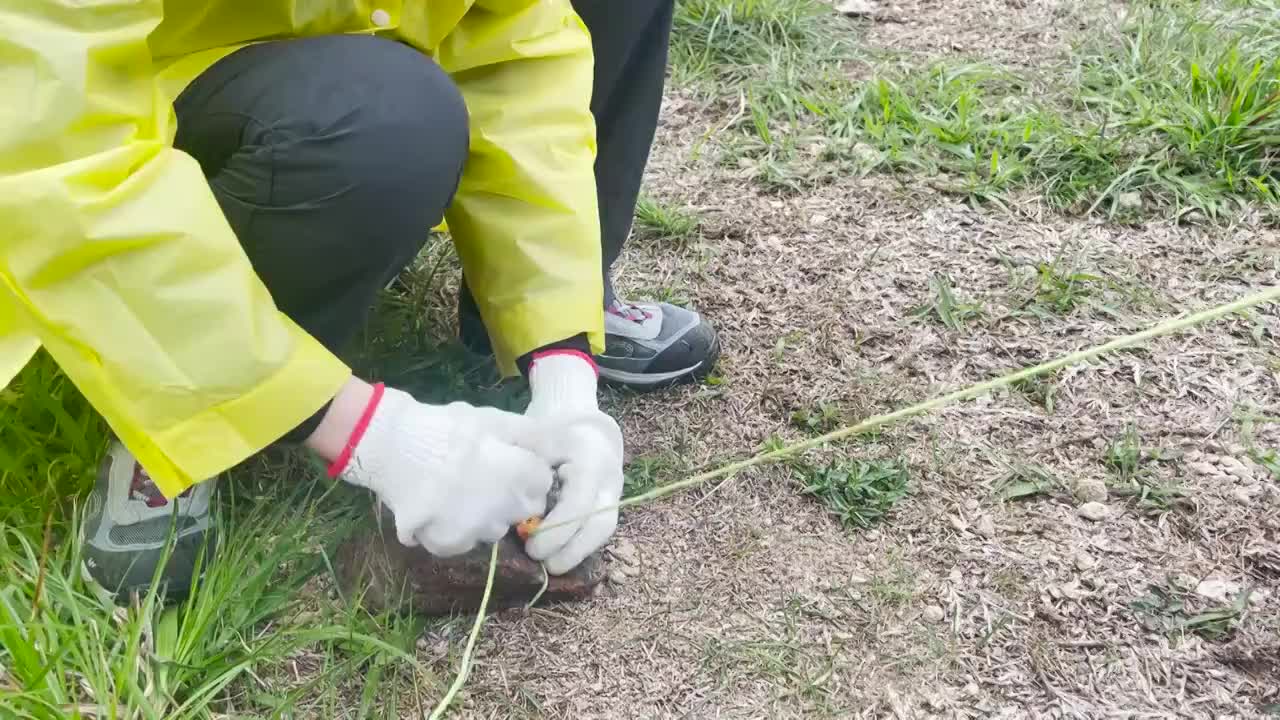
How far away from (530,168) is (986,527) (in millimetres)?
770

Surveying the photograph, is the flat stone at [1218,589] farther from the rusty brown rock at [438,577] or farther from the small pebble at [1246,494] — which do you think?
the rusty brown rock at [438,577]

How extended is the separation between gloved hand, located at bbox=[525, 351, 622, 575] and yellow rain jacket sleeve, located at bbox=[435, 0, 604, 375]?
0.18 ft

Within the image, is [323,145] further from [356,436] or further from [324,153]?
[356,436]

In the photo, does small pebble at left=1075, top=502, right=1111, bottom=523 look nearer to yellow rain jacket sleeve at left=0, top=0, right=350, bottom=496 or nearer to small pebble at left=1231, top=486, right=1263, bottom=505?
small pebble at left=1231, top=486, right=1263, bottom=505

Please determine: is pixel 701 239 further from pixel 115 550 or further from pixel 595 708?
pixel 115 550

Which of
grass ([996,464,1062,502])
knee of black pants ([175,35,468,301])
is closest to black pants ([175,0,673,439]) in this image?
knee of black pants ([175,35,468,301])

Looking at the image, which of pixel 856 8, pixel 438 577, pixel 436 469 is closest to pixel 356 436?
pixel 436 469

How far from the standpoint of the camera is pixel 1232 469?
1446mm

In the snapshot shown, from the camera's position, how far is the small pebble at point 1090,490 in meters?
1.42

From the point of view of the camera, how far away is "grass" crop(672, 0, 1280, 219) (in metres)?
1.96

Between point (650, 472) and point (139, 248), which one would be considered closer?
point (139, 248)

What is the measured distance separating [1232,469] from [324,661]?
1248 millimetres

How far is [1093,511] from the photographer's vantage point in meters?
1.40

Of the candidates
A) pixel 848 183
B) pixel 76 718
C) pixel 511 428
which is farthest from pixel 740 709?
pixel 848 183
